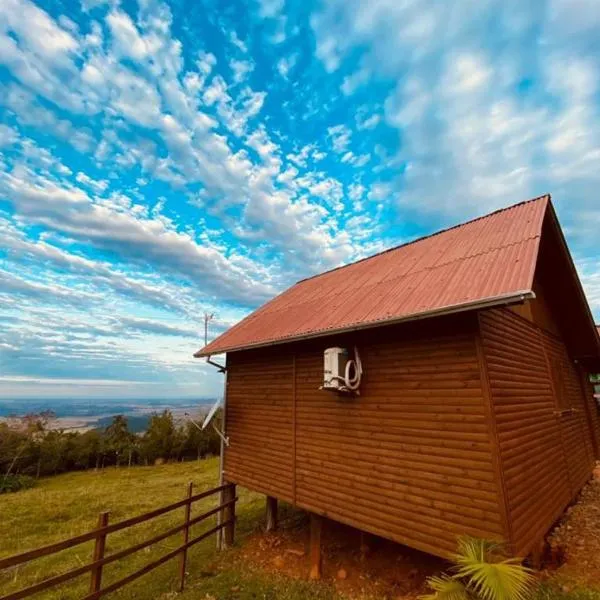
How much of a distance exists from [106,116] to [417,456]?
11.7 metres

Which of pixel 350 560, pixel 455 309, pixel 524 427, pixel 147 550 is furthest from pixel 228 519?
pixel 455 309

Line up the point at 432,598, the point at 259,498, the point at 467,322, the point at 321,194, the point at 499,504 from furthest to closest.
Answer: the point at 321,194
the point at 259,498
the point at 467,322
the point at 499,504
the point at 432,598

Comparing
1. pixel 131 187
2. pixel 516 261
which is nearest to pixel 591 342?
pixel 516 261

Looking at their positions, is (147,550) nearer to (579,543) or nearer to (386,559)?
(386,559)

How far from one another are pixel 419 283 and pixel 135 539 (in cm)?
1173

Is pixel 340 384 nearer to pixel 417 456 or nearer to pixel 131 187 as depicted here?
pixel 417 456

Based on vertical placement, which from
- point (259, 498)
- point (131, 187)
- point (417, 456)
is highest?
point (131, 187)

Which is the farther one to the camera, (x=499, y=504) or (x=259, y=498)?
(x=259, y=498)

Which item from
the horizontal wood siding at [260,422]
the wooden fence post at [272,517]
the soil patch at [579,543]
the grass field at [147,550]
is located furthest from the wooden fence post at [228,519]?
the soil patch at [579,543]

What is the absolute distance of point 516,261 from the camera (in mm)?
4441

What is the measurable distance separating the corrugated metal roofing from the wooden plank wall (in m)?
0.45

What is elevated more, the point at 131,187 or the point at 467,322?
the point at 131,187

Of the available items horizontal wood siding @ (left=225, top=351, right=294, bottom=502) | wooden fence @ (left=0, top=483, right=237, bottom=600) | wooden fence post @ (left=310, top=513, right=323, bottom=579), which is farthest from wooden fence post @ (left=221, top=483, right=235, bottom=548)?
wooden fence post @ (left=310, top=513, right=323, bottom=579)

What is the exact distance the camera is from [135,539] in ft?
35.3
